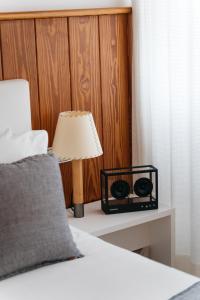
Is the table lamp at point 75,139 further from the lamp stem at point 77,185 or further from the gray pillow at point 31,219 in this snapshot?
the gray pillow at point 31,219

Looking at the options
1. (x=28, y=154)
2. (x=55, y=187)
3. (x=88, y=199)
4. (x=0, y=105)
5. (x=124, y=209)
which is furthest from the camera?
(x=88, y=199)

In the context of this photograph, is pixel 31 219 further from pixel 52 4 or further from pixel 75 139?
pixel 52 4

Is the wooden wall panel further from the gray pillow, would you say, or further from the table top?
the gray pillow

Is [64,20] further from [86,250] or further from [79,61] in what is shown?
[86,250]

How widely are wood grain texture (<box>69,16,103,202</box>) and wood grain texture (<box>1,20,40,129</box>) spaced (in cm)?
21

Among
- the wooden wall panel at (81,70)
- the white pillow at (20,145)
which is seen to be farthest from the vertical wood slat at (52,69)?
the white pillow at (20,145)

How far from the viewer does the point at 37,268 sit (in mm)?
1855

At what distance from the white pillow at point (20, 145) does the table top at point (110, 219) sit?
1.33 ft

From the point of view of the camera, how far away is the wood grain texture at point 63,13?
2434 millimetres

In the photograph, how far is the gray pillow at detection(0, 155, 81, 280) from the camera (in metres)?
1.79

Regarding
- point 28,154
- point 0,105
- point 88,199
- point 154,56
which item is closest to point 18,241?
point 28,154

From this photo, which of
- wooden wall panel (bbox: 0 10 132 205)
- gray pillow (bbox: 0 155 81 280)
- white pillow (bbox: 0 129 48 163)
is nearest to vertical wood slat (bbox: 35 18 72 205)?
wooden wall panel (bbox: 0 10 132 205)

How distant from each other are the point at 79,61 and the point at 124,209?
746 mm

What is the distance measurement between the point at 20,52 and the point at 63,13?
0.28 m
